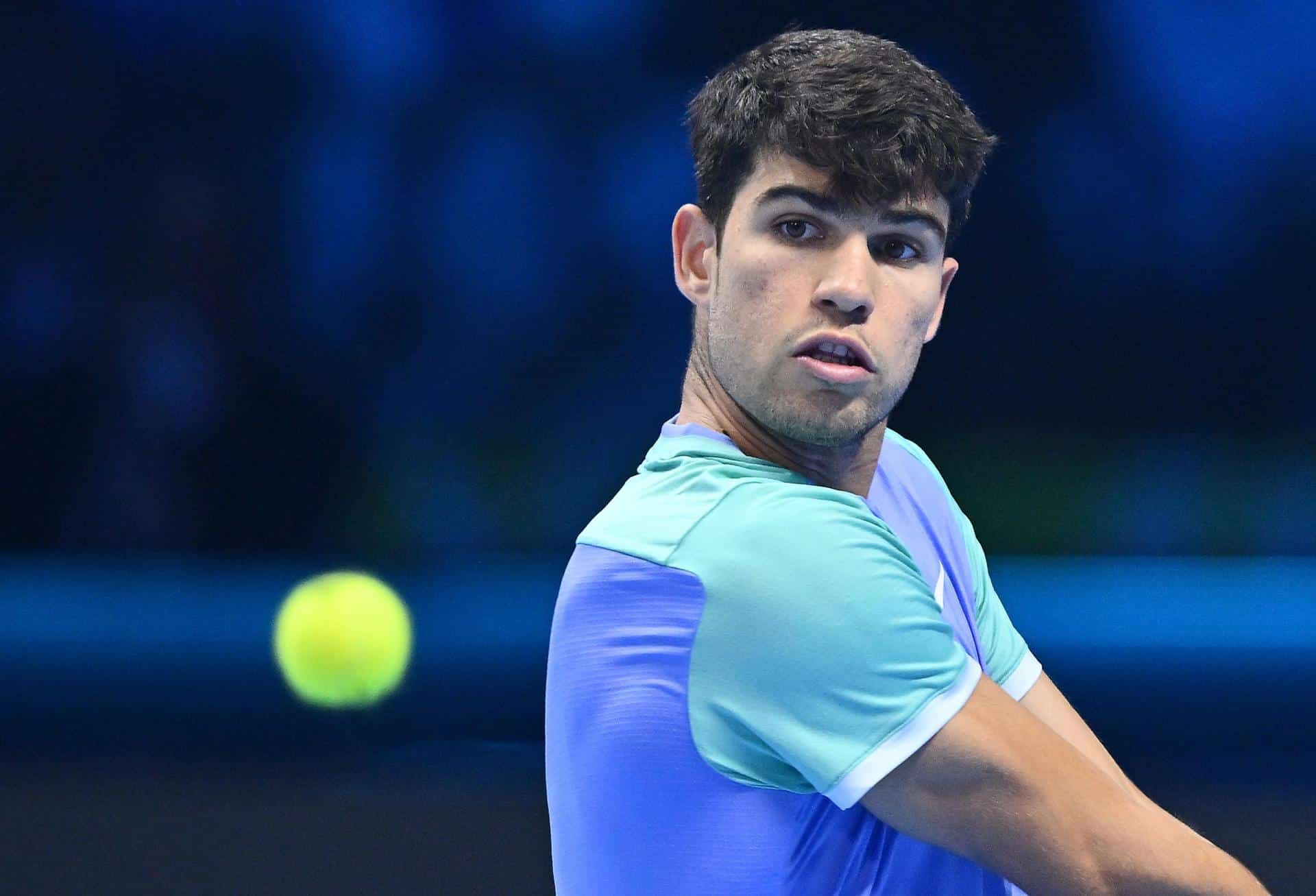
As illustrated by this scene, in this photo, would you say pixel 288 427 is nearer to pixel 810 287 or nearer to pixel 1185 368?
pixel 1185 368

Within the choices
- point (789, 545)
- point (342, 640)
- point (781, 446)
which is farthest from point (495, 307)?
point (789, 545)

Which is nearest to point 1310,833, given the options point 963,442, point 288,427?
point 963,442

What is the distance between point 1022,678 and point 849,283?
1.58ft

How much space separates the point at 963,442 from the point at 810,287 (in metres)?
3.78

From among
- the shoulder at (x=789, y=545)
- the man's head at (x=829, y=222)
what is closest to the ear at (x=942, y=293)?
the man's head at (x=829, y=222)

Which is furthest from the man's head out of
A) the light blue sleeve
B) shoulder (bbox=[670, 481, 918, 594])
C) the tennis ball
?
the tennis ball

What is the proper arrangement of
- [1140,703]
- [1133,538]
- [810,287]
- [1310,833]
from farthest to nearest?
[1133,538], [1140,703], [1310,833], [810,287]

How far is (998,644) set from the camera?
4.79ft

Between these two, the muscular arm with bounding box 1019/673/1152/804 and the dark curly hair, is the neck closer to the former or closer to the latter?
the dark curly hair

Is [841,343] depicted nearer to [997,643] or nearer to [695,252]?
[695,252]

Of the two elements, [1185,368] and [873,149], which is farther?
[1185,368]

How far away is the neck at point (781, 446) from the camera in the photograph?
49.8 inches

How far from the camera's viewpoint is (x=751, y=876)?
110cm

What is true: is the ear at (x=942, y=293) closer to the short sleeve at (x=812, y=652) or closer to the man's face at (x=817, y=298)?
the man's face at (x=817, y=298)
